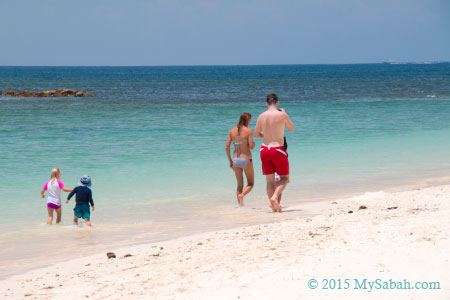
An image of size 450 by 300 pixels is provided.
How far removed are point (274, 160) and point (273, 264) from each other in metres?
3.09

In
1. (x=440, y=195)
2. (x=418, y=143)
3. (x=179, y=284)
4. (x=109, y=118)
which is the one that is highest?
(x=109, y=118)

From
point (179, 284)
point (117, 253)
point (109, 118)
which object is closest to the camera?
point (179, 284)

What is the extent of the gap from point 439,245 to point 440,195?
354 cm

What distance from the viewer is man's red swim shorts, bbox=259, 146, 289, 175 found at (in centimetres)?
809

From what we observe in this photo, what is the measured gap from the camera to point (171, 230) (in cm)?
782

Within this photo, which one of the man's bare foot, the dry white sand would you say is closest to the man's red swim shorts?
the man's bare foot

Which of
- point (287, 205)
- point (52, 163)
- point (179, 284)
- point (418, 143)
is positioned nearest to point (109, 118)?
point (52, 163)

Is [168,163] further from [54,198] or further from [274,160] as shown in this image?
[274,160]

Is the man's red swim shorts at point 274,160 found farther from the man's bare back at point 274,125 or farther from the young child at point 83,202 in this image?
the young child at point 83,202

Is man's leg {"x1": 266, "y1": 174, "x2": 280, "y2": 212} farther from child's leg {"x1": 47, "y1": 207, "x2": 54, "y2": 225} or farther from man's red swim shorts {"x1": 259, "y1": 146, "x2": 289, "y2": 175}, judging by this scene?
child's leg {"x1": 47, "y1": 207, "x2": 54, "y2": 225}

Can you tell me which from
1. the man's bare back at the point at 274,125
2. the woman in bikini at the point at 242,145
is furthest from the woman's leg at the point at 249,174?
the man's bare back at the point at 274,125

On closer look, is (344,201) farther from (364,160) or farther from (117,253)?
(364,160)

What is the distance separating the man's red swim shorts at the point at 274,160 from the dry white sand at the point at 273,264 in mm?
1190

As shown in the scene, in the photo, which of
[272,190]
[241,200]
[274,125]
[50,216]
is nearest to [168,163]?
[241,200]
